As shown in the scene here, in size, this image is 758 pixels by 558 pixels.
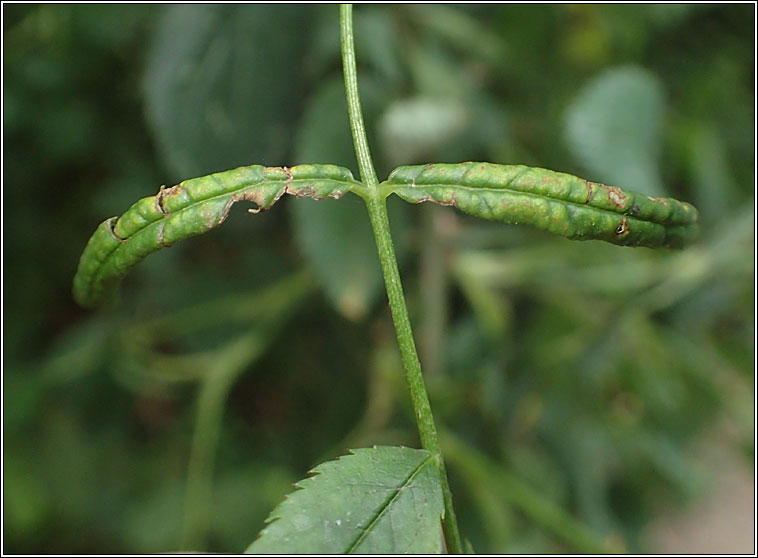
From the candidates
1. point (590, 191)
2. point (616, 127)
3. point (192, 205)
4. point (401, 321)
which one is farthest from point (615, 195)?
point (616, 127)

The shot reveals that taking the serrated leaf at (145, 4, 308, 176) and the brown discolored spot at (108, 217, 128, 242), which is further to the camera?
the serrated leaf at (145, 4, 308, 176)

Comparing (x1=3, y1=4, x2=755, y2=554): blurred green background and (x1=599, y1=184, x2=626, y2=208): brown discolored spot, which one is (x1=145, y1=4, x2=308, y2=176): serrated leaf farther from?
(x1=599, y1=184, x2=626, y2=208): brown discolored spot

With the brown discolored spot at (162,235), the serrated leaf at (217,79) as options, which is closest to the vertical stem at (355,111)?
the brown discolored spot at (162,235)

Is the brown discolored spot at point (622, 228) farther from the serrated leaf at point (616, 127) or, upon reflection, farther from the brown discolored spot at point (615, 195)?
the serrated leaf at point (616, 127)

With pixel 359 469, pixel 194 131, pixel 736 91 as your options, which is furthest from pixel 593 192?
pixel 736 91

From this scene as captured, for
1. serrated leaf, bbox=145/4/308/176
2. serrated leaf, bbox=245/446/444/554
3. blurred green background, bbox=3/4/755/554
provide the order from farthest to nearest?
blurred green background, bbox=3/4/755/554
serrated leaf, bbox=145/4/308/176
serrated leaf, bbox=245/446/444/554

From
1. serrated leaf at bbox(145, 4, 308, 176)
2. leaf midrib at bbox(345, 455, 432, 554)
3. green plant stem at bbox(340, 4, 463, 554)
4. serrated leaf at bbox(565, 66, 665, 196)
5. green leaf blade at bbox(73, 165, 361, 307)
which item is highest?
serrated leaf at bbox(145, 4, 308, 176)

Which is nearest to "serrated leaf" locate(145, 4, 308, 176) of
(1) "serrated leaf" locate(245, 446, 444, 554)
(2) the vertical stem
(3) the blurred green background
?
(3) the blurred green background
